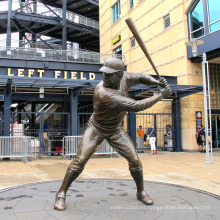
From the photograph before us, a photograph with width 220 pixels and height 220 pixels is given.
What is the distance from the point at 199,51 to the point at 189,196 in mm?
11679

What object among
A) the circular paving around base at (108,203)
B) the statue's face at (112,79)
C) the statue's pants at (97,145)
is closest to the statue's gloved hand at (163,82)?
the statue's face at (112,79)

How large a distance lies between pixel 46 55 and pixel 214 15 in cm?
1107

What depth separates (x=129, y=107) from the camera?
3.55 m

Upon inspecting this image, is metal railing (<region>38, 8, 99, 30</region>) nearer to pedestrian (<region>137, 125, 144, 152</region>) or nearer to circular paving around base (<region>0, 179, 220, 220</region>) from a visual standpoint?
pedestrian (<region>137, 125, 144, 152</region>)

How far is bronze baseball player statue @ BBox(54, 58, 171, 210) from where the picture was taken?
12.0ft

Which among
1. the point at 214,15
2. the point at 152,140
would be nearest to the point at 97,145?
the point at 152,140

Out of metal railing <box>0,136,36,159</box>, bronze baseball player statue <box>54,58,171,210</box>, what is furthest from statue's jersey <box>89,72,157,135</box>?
metal railing <box>0,136,36,159</box>

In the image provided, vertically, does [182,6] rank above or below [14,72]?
above

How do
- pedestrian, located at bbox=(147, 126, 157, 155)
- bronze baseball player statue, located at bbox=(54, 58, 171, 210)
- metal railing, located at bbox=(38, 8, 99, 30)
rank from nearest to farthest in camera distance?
1. bronze baseball player statue, located at bbox=(54, 58, 171, 210)
2. pedestrian, located at bbox=(147, 126, 157, 155)
3. metal railing, located at bbox=(38, 8, 99, 30)

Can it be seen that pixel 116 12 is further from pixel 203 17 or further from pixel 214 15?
pixel 214 15

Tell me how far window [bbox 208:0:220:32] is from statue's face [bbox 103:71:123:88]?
39.3 feet

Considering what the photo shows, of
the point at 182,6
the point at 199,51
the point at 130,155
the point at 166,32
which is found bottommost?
the point at 130,155

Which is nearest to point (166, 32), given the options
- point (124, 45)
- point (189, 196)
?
point (124, 45)

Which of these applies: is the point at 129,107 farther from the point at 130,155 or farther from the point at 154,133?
the point at 154,133
